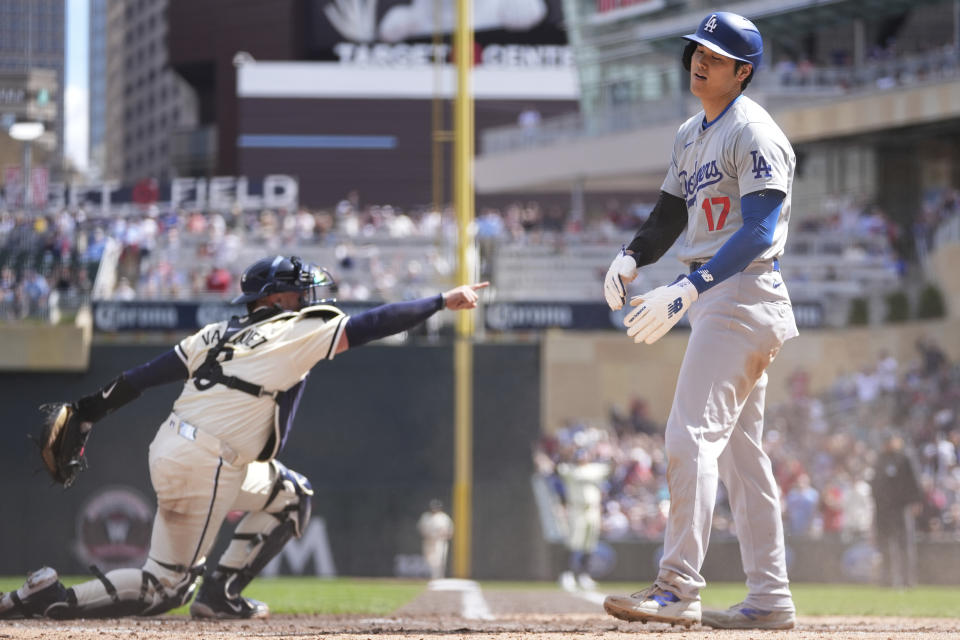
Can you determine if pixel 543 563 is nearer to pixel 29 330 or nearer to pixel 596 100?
pixel 29 330

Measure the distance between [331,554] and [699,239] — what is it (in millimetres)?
13447

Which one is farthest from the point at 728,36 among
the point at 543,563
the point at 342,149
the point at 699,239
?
the point at 342,149

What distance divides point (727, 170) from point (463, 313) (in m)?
Answer: 13.3

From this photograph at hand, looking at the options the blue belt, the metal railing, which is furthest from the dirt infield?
the metal railing

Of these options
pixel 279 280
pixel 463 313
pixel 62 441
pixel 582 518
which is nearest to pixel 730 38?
pixel 279 280

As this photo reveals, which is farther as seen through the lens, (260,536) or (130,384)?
(260,536)

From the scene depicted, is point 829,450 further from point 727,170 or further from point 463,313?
point 727,170

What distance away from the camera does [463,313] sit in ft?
59.5

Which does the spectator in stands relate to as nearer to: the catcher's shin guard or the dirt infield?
the dirt infield

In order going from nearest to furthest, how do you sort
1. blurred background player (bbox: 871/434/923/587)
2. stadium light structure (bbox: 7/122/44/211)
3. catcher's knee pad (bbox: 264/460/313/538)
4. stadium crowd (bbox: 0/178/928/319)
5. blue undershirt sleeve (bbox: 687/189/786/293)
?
blue undershirt sleeve (bbox: 687/189/786/293) < catcher's knee pad (bbox: 264/460/313/538) < blurred background player (bbox: 871/434/923/587) < stadium crowd (bbox: 0/178/928/319) < stadium light structure (bbox: 7/122/44/211)

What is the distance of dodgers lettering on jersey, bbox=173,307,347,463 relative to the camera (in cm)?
568

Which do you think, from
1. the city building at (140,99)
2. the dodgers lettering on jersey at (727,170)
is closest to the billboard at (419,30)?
the dodgers lettering on jersey at (727,170)

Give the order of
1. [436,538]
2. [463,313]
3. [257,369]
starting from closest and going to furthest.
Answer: [257,369], [436,538], [463,313]

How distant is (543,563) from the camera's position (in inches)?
699
